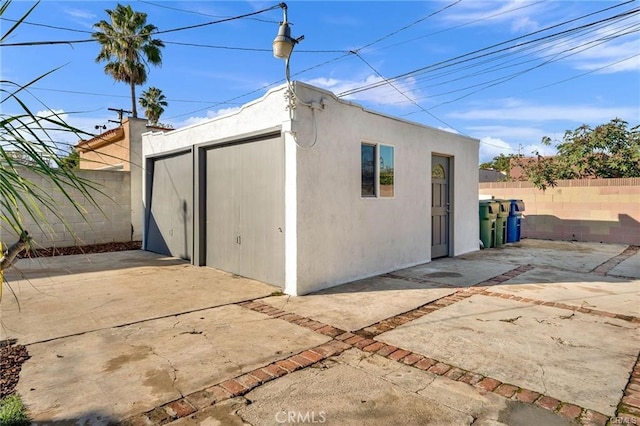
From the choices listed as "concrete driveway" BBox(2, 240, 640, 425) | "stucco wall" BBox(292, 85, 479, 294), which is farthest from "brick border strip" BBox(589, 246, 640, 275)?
"stucco wall" BBox(292, 85, 479, 294)

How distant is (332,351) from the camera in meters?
3.38

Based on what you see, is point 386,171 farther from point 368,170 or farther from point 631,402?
point 631,402

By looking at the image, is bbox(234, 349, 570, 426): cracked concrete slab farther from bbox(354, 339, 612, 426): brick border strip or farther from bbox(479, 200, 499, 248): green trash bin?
bbox(479, 200, 499, 248): green trash bin

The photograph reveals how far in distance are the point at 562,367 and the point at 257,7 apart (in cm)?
780

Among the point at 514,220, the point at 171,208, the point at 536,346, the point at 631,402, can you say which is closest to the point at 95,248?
the point at 171,208

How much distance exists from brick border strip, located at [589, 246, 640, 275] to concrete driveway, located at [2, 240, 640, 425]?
0.88 metres

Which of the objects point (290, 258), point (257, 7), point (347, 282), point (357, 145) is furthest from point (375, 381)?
point (257, 7)

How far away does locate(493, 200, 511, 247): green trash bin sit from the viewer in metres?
10.6

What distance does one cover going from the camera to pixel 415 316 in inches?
172

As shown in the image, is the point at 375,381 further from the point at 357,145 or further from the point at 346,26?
the point at 346,26

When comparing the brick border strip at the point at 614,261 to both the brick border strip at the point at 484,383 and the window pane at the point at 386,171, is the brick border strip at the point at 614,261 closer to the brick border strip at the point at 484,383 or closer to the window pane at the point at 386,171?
the window pane at the point at 386,171

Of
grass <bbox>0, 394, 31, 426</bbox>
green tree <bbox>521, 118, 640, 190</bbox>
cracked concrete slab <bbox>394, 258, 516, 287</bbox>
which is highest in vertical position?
green tree <bbox>521, 118, 640, 190</bbox>

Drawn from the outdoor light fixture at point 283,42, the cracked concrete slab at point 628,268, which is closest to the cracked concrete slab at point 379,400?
the outdoor light fixture at point 283,42

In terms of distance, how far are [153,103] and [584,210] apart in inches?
1017
